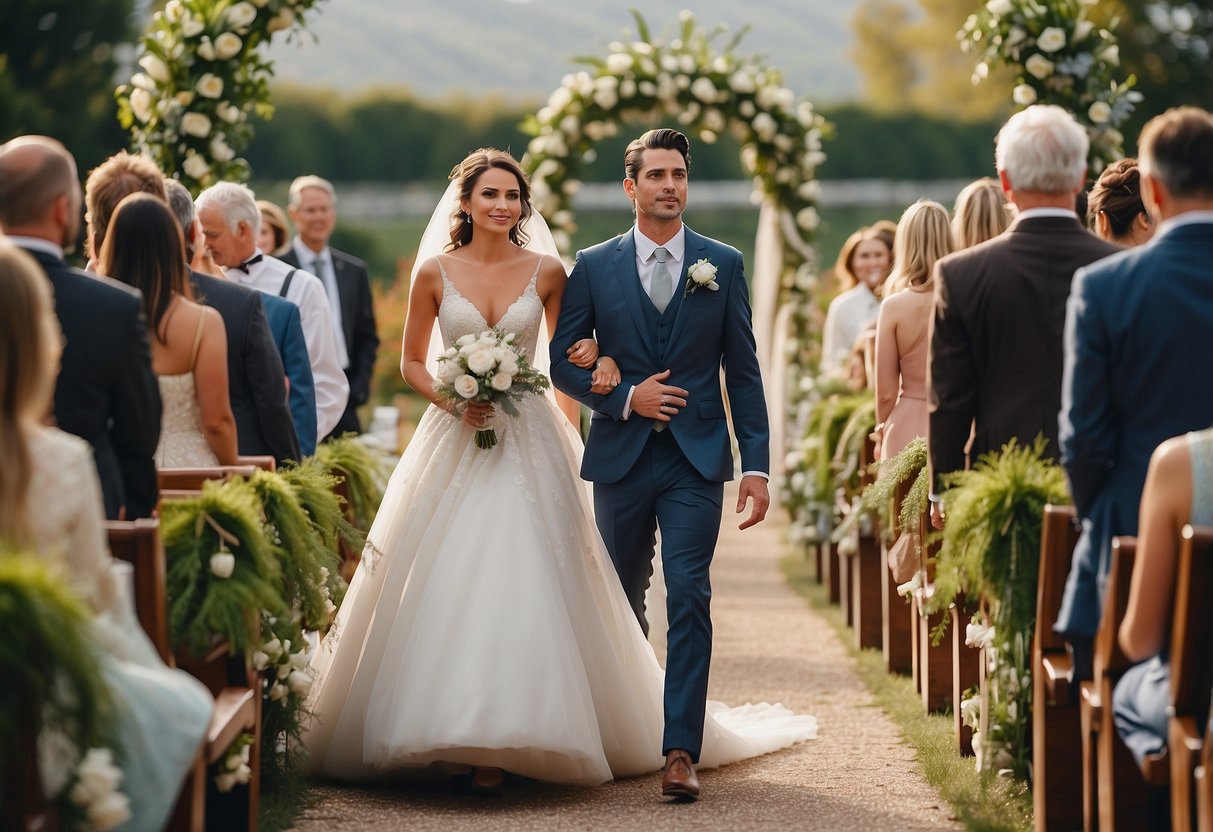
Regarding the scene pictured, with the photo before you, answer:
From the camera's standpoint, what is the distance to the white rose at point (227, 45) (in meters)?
9.88

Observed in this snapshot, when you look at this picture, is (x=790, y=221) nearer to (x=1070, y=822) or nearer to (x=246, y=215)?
(x=246, y=215)

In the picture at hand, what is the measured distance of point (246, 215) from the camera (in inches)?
291

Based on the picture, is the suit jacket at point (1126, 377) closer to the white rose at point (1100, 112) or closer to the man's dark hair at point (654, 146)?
the man's dark hair at point (654, 146)

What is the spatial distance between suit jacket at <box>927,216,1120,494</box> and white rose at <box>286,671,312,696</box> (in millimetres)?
2138

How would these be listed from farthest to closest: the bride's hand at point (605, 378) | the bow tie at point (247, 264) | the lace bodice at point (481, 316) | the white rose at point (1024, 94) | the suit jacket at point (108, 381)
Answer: the white rose at point (1024, 94) → the bow tie at point (247, 264) → the lace bodice at point (481, 316) → the bride's hand at point (605, 378) → the suit jacket at point (108, 381)

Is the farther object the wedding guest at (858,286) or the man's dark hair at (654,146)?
the wedding guest at (858,286)

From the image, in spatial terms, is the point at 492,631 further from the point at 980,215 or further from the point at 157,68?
the point at 157,68

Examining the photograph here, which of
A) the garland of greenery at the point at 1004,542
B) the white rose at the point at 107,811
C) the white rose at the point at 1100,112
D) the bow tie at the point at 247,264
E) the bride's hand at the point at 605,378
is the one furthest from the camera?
the white rose at the point at 1100,112

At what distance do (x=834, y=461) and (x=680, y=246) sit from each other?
374 centimetres

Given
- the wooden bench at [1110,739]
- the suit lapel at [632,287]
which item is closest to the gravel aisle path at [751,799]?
the wooden bench at [1110,739]

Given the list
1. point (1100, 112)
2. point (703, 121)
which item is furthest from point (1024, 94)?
point (703, 121)

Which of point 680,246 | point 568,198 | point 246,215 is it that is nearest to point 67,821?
point 680,246

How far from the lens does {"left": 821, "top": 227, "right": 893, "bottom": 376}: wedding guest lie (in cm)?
1037

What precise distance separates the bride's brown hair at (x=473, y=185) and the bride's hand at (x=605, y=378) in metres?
0.78
